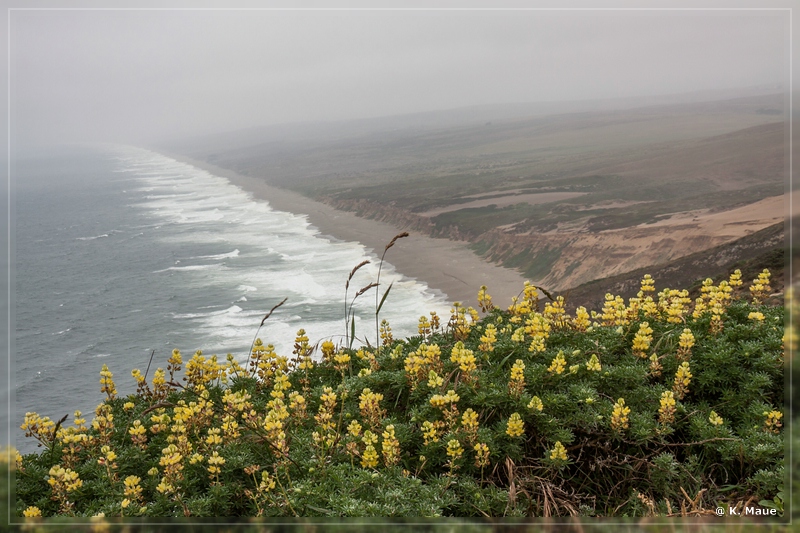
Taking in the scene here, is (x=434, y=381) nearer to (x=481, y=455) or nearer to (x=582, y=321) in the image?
(x=481, y=455)

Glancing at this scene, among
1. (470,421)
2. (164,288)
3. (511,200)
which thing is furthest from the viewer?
(511,200)

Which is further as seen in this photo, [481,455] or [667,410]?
[667,410]

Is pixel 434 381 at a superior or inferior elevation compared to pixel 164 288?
superior

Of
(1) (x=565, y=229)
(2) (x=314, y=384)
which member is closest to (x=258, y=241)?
(1) (x=565, y=229)

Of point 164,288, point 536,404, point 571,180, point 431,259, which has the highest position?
point 571,180

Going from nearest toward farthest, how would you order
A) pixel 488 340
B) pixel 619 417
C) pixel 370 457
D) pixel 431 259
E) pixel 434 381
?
pixel 370 457 < pixel 619 417 < pixel 434 381 < pixel 488 340 < pixel 431 259

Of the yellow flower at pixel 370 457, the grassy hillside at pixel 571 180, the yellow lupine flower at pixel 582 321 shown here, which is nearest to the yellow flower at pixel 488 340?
the yellow lupine flower at pixel 582 321

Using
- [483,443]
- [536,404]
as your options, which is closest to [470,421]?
[483,443]
